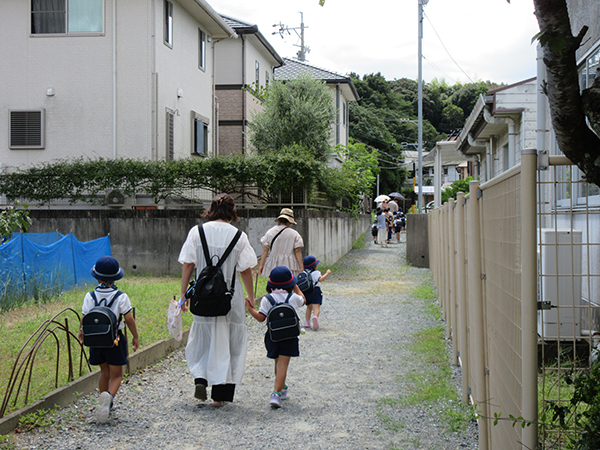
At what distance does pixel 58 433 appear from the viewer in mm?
4562

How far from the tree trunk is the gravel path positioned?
2.55m

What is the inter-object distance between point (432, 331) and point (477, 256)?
497 cm

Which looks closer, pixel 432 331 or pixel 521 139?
pixel 432 331

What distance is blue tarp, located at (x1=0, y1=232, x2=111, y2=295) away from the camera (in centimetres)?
934

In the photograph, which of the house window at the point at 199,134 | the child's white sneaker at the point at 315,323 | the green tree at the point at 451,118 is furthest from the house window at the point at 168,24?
the green tree at the point at 451,118

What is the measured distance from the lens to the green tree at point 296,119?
64.8 ft

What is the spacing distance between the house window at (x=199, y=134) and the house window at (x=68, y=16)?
14.0 feet

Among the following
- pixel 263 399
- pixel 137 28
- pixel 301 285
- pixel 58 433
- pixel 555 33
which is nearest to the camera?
pixel 555 33

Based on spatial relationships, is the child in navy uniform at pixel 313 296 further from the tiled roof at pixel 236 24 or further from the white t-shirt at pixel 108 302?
the tiled roof at pixel 236 24

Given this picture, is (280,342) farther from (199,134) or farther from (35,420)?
(199,134)

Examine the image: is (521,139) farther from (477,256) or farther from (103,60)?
(103,60)

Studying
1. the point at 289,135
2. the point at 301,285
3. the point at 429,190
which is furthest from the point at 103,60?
the point at 429,190

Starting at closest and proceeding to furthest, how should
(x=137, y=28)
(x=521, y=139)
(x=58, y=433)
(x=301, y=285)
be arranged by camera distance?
1. (x=58, y=433)
2. (x=301, y=285)
3. (x=521, y=139)
4. (x=137, y=28)

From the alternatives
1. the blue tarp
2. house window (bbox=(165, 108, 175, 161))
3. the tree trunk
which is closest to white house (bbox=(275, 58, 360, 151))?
house window (bbox=(165, 108, 175, 161))
